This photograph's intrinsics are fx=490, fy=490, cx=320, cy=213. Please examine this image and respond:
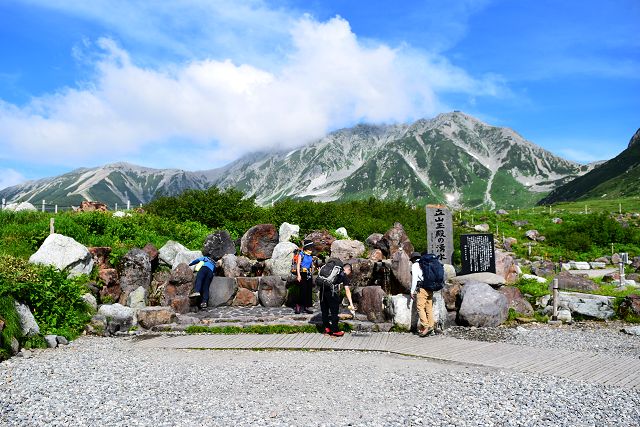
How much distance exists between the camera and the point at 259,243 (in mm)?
19141

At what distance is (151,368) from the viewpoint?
9633 millimetres

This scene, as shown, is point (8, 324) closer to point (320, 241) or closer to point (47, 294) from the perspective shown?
point (47, 294)

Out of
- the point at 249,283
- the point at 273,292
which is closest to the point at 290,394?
the point at 273,292

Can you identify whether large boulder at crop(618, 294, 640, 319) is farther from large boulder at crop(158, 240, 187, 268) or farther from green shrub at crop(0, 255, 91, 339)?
green shrub at crop(0, 255, 91, 339)

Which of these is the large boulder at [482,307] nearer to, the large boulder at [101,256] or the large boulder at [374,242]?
the large boulder at [374,242]

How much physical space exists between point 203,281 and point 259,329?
3.32 metres

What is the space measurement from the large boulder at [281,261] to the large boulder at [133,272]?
4.24 meters

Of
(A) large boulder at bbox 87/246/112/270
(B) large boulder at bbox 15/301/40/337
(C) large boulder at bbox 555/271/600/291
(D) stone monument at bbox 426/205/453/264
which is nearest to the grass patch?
(B) large boulder at bbox 15/301/40/337

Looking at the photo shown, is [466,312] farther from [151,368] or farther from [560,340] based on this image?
[151,368]

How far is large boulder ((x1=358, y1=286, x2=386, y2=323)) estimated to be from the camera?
13812 mm

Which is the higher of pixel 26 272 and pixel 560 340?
pixel 26 272

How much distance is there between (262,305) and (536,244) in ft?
104

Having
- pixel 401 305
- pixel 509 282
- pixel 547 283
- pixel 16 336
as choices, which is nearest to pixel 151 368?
pixel 16 336

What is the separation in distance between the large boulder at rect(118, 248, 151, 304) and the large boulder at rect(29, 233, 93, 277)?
1090mm
